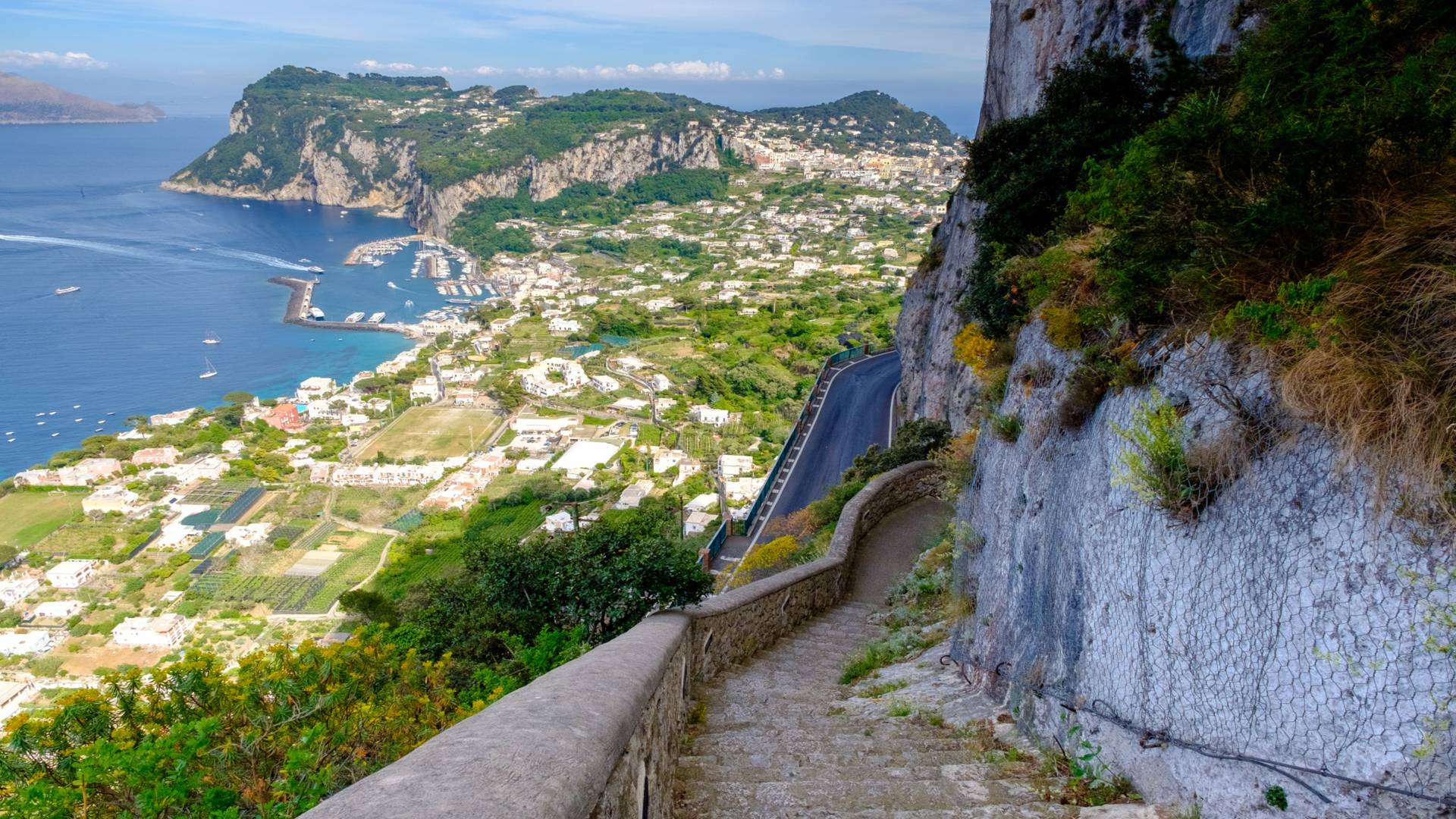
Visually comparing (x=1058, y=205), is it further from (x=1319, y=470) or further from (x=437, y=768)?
(x=437, y=768)

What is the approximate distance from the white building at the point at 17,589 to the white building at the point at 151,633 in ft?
15.1

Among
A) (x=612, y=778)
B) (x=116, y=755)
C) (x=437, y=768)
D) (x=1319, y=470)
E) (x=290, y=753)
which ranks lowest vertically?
(x=116, y=755)

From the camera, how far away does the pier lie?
Result: 182ft

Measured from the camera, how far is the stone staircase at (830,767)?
10.3 feet

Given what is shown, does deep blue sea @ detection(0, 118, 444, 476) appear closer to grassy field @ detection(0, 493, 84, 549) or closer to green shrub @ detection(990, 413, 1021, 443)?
grassy field @ detection(0, 493, 84, 549)

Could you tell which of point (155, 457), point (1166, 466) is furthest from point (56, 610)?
point (1166, 466)

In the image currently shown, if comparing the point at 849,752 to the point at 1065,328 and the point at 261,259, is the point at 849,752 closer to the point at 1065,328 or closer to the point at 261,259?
the point at 1065,328

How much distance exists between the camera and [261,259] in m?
74.2

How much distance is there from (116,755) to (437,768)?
2.14 meters

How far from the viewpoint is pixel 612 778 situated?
235 centimetres

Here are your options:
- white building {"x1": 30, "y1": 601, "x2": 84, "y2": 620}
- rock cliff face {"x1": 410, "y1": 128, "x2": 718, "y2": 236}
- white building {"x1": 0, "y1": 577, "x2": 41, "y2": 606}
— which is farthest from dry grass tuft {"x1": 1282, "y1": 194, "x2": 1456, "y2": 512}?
rock cliff face {"x1": 410, "y1": 128, "x2": 718, "y2": 236}

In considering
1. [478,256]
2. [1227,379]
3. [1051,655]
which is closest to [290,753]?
[1051,655]

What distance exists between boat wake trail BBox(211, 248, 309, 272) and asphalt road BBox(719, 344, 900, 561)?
198 ft

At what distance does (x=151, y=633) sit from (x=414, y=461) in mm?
14616
